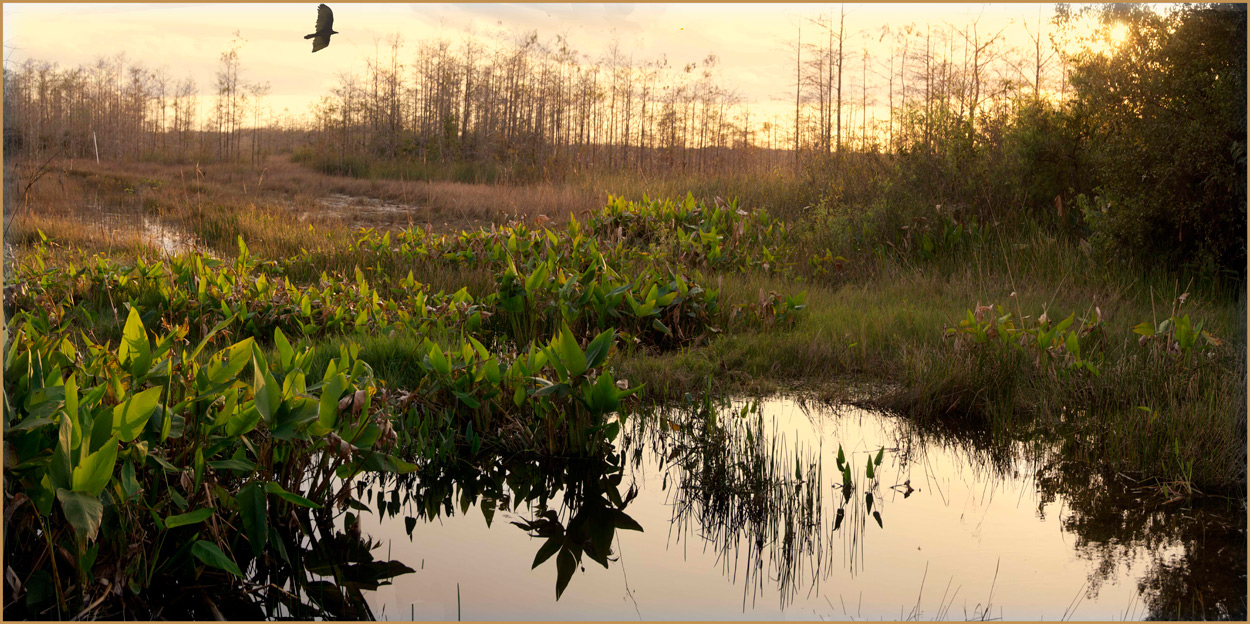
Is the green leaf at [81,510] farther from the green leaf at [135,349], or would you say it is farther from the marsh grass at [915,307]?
the marsh grass at [915,307]

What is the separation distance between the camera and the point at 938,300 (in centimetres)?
552

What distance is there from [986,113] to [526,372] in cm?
641

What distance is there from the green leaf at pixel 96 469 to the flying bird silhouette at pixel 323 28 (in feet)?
4.17

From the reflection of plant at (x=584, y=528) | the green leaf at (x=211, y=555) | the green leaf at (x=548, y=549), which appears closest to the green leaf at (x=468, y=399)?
the reflection of plant at (x=584, y=528)

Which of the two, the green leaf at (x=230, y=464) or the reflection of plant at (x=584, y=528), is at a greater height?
the green leaf at (x=230, y=464)

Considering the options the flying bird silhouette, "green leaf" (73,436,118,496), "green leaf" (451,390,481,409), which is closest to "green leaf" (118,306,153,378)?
"green leaf" (73,436,118,496)

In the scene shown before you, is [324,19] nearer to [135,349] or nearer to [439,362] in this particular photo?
[135,349]

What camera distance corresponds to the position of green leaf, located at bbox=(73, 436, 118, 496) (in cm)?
178

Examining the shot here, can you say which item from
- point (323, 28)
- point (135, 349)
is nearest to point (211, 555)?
point (135, 349)

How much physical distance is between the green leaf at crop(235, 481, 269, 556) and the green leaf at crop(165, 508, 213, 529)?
0.44 ft

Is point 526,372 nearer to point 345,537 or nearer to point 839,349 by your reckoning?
point 345,537

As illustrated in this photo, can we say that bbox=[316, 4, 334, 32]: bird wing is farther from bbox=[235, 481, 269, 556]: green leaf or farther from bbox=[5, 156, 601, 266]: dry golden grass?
bbox=[5, 156, 601, 266]: dry golden grass

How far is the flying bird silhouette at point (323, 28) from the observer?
2479 millimetres

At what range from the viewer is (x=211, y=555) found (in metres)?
1.99
